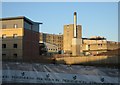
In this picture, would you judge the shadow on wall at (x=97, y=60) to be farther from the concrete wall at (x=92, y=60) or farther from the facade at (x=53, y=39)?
the facade at (x=53, y=39)

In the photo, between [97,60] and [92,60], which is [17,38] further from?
[97,60]

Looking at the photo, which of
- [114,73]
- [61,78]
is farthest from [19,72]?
[114,73]

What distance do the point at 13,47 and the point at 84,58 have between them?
13576 millimetres

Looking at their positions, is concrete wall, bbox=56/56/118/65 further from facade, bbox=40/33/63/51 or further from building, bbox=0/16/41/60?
facade, bbox=40/33/63/51

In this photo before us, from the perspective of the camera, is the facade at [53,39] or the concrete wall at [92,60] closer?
the concrete wall at [92,60]

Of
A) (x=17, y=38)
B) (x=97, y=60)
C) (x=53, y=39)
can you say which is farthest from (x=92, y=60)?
(x=53, y=39)

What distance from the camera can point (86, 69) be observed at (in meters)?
21.5

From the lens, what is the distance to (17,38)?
142 ft

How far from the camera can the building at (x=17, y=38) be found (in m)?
42.3

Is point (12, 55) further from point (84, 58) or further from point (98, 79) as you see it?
point (98, 79)

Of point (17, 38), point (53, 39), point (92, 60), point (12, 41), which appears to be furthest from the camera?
point (53, 39)

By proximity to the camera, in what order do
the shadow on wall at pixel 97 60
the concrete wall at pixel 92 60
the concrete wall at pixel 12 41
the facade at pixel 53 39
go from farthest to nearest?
1. the facade at pixel 53 39
2. the concrete wall at pixel 12 41
3. the concrete wall at pixel 92 60
4. the shadow on wall at pixel 97 60

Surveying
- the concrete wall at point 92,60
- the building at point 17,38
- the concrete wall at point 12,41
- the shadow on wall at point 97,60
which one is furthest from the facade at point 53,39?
the shadow on wall at point 97,60

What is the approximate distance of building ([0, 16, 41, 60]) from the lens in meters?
42.3
